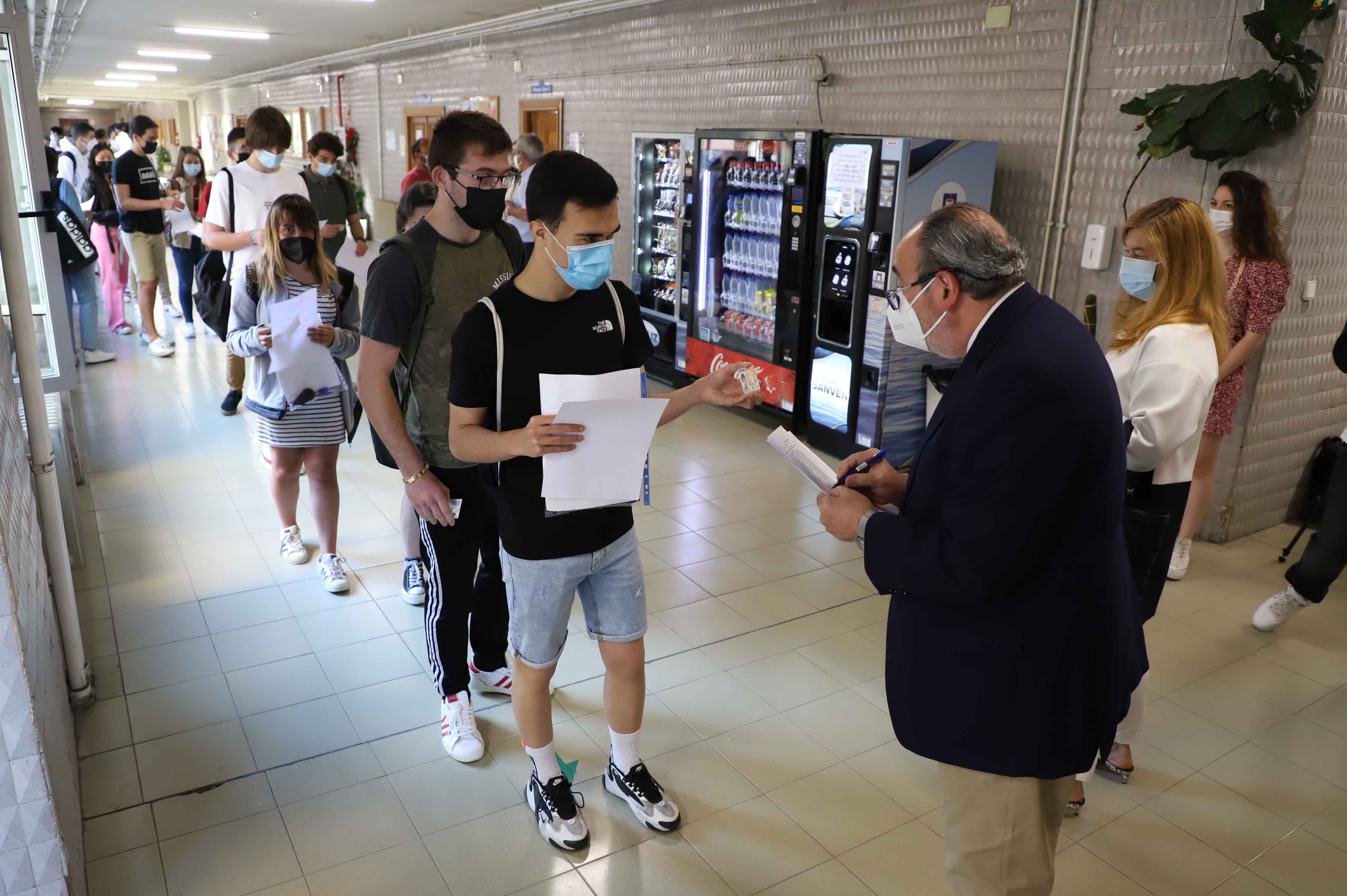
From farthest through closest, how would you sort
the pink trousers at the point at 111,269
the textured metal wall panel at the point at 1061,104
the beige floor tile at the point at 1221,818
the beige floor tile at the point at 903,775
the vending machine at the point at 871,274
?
the pink trousers at the point at 111,269, the vending machine at the point at 871,274, the textured metal wall panel at the point at 1061,104, the beige floor tile at the point at 903,775, the beige floor tile at the point at 1221,818

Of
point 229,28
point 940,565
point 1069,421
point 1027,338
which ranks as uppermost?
point 229,28

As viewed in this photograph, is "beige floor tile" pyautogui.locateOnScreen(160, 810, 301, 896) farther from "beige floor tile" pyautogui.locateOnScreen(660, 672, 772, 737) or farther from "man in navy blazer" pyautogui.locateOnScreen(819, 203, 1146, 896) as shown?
"man in navy blazer" pyautogui.locateOnScreen(819, 203, 1146, 896)

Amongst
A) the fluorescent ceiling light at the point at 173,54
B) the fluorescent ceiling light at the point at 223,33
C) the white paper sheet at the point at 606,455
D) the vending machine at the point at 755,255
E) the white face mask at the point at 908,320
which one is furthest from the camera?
the fluorescent ceiling light at the point at 173,54

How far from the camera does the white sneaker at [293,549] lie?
4082 mm

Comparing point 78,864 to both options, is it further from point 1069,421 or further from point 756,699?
point 1069,421

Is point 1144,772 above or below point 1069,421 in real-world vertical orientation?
below

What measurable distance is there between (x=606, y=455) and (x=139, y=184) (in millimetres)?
7180

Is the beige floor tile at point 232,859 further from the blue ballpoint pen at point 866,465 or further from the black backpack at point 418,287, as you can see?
the blue ballpoint pen at point 866,465

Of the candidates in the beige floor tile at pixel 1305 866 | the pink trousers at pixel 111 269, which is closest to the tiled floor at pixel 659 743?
the beige floor tile at pixel 1305 866

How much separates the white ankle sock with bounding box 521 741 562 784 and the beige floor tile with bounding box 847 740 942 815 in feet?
3.17

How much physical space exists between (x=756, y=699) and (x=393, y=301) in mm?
1804

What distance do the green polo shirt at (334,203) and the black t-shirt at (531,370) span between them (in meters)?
4.65

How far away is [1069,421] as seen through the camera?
1.45 m

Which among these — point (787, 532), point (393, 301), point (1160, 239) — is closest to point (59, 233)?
point (393, 301)
